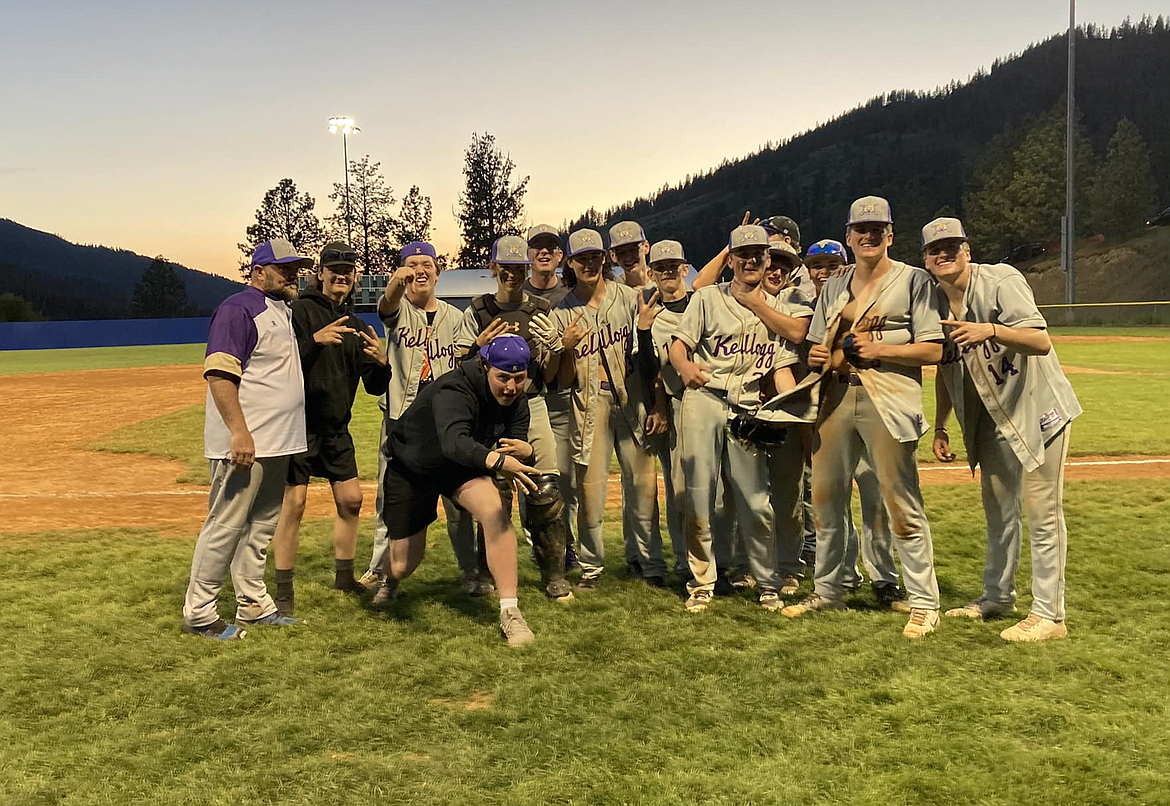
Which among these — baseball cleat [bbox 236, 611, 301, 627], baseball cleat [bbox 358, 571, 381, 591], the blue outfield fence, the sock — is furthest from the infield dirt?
the blue outfield fence

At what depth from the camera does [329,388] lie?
5.13 m

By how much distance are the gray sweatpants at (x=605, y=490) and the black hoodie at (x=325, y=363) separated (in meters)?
1.48

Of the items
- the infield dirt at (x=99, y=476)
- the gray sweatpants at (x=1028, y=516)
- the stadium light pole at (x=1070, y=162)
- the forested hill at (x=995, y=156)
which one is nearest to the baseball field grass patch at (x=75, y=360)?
the infield dirt at (x=99, y=476)

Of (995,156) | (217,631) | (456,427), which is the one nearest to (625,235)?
(456,427)

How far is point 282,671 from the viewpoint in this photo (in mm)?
4172

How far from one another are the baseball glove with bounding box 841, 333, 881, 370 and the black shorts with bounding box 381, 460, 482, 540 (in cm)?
210

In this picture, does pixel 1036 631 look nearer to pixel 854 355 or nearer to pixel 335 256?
pixel 854 355

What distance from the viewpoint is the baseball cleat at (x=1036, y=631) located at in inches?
169

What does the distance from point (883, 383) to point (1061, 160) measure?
275 feet

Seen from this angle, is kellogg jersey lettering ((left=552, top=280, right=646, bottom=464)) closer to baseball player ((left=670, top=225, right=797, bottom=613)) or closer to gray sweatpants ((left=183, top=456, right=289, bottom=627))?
baseball player ((left=670, top=225, right=797, bottom=613))

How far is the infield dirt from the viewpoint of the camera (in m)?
7.96

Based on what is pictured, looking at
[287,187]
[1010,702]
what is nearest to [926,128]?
[287,187]

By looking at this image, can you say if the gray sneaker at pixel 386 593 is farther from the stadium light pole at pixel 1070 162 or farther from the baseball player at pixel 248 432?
the stadium light pole at pixel 1070 162

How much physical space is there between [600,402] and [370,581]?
197 centimetres
